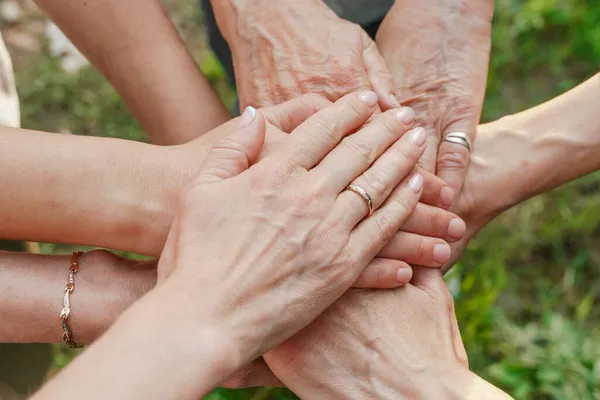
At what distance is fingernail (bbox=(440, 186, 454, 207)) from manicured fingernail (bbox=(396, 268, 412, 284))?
0.20 metres

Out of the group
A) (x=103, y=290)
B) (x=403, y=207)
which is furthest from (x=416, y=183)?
(x=103, y=290)

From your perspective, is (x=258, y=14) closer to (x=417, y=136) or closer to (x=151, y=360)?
(x=417, y=136)

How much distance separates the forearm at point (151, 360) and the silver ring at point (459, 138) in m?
0.78

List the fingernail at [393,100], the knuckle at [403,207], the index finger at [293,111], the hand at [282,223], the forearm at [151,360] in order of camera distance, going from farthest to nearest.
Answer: the fingernail at [393,100]
the index finger at [293,111]
the knuckle at [403,207]
the hand at [282,223]
the forearm at [151,360]

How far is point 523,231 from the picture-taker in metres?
2.20

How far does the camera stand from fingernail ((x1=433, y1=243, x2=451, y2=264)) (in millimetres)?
1400

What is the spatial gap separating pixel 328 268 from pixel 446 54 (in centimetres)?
68

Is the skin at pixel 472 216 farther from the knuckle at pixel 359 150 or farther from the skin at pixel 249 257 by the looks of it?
the knuckle at pixel 359 150

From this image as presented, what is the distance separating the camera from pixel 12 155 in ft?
4.28

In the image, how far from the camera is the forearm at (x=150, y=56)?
5.19ft

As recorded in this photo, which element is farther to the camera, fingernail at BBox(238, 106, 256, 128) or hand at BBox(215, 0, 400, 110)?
hand at BBox(215, 0, 400, 110)

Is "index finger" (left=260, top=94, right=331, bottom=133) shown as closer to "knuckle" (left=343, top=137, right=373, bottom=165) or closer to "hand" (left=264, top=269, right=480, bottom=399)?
"knuckle" (left=343, top=137, right=373, bottom=165)

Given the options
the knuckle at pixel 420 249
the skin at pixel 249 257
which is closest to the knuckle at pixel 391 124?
the skin at pixel 249 257

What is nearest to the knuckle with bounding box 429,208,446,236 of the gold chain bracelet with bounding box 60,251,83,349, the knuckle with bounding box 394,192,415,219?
the knuckle with bounding box 394,192,415,219
